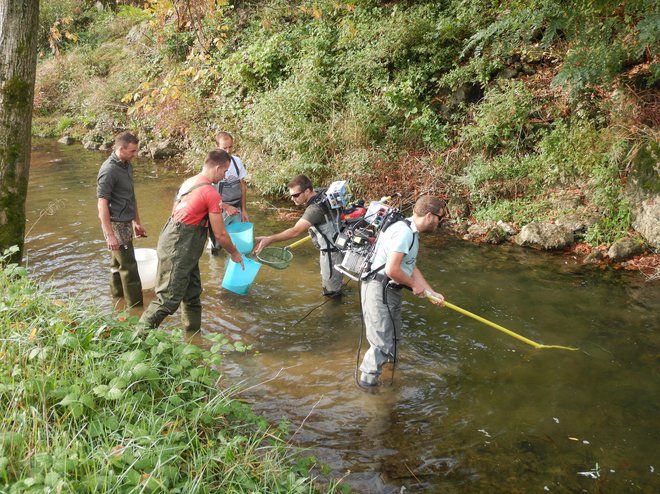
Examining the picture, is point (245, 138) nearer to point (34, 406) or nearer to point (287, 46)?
point (287, 46)

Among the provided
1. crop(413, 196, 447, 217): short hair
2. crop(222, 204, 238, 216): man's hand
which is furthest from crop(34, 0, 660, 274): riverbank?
crop(413, 196, 447, 217): short hair

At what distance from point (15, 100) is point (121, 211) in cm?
159

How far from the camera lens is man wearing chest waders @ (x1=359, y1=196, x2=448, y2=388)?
184 inches

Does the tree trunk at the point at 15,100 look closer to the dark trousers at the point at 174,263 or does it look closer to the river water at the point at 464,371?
the dark trousers at the point at 174,263

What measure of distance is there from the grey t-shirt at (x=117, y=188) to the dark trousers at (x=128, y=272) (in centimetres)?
37

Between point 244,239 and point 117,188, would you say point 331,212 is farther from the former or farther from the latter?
point 117,188

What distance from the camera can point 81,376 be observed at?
358cm

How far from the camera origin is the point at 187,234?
512 centimetres

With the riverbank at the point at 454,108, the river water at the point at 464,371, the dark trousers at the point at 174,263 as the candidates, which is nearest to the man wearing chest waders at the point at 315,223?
the river water at the point at 464,371

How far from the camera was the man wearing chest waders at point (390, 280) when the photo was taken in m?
4.66

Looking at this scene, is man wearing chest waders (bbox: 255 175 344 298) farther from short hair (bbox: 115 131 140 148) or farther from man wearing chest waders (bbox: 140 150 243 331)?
short hair (bbox: 115 131 140 148)

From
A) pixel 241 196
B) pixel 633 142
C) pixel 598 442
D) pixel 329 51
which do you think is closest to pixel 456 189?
pixel 633 142

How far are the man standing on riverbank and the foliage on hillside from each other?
120 centimetres

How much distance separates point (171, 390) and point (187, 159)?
11281 mm
